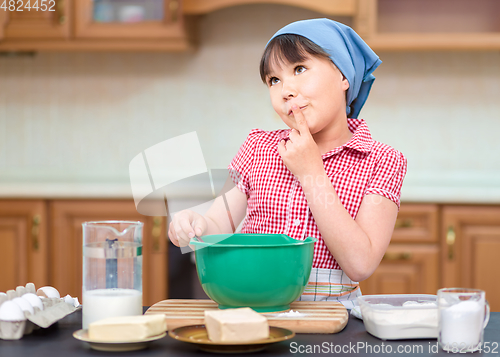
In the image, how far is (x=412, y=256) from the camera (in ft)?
7.00

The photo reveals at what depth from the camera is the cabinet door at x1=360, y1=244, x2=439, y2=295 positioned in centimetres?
213

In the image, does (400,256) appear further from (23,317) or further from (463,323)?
(23,317)

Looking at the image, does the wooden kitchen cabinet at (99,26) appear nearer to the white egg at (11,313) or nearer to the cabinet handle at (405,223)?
the cabinet handle at (405,223)

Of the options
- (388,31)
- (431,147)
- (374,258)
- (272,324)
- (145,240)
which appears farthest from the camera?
(431,147)

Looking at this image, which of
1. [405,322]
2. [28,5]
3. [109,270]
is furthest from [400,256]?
[28,5]

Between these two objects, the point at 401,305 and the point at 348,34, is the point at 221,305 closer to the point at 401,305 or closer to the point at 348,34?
the point at 401,305

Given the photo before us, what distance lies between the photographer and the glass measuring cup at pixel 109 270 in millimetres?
729

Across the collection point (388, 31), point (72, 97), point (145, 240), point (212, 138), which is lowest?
point (145, 240)

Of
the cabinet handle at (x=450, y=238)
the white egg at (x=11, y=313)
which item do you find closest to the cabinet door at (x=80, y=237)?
the cabinet handle at (x=450, y=238)

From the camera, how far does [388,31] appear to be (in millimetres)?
2434

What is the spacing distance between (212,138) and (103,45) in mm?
647

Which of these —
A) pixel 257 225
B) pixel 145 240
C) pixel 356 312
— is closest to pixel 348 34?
pixel 257 225

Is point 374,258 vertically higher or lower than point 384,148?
lower

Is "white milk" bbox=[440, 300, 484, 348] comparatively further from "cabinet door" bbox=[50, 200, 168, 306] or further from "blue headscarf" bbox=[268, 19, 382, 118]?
"cabinet door" bbox=[50, 200, 168, 306]
